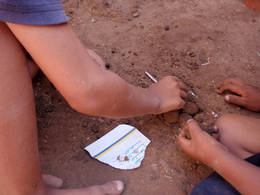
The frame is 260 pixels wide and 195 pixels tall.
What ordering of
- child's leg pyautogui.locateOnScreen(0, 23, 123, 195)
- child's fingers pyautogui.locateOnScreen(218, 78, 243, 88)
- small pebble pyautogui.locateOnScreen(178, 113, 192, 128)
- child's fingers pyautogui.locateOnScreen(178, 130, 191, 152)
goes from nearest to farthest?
1. child's leg pyautogui.locateOnScreen(0, 23, 123, 195)
2. child's fingers pyautogui.locateOnScreen(178, 130, 191, 152)
3. small pebble pyautogui.locateOnScreen(178, 113, 192, 128)
4. child's fingers pyautogui.locateOnScreen(218, 78, 243, 88)

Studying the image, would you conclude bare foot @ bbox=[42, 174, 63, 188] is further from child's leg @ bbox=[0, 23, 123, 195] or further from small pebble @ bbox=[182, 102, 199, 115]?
small pebble @ bbox=[182, 102, 199, 115]

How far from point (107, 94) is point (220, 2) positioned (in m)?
1.81

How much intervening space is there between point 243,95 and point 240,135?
0.34 metres

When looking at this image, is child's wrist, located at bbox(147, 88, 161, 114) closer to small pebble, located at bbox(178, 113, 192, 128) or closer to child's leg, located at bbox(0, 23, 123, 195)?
small pebble, located at bbox(178, 113, 192, 128)

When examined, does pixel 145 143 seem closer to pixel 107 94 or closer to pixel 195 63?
pixel 107 94

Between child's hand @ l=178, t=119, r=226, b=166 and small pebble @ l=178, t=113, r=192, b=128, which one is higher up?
child's hand @ l=178, t=119, r=226, b=166

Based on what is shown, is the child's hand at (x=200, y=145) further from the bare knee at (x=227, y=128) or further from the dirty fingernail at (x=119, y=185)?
the dirty fingernail at (x=119, y=185)

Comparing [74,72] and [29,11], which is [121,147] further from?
[29,11]

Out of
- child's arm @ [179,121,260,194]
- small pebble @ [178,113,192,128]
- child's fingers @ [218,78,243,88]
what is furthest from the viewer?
child's fingers @ [218,78,243,88]

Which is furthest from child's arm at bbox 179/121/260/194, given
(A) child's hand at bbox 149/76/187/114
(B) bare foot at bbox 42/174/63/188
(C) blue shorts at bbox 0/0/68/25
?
(C) blue shorts at bbox 0/0/68/25

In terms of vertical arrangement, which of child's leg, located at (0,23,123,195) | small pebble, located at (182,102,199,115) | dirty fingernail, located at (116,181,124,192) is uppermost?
child's leg, located at (0,23,123,195)

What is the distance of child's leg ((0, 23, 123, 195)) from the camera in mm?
854

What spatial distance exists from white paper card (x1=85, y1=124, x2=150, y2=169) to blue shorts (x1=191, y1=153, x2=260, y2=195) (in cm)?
33

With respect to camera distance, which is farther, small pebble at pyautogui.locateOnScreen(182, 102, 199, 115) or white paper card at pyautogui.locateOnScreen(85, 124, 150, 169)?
small pebble at pyautogui.locateOnScreen(182, 102, 199, 115)
